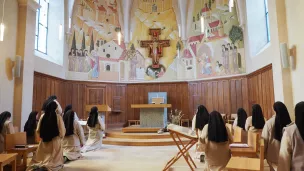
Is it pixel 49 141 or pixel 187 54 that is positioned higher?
pixel 187 54

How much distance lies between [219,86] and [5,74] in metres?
10.6

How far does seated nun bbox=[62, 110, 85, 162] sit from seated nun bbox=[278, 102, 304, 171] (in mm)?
5660

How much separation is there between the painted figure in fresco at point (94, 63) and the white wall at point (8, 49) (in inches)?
229

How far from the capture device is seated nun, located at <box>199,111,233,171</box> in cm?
428

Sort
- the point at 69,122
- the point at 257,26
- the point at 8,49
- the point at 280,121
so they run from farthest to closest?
the point at 257,26 → the point at 8,49 → the point at 69,122 → the point at 280,121

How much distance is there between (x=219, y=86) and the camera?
505 inches

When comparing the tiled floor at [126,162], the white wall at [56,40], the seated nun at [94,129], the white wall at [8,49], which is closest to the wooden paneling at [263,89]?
the tiled floor at [126,162]

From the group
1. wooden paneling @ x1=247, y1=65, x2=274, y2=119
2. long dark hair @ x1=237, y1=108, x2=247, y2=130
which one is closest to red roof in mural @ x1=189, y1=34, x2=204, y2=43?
wooden paneling @ x1=247, y1=65, x2=274, y2=119

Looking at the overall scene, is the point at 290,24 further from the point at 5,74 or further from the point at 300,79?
the point at 5,74

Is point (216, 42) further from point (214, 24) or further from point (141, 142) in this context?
point (141, 142)

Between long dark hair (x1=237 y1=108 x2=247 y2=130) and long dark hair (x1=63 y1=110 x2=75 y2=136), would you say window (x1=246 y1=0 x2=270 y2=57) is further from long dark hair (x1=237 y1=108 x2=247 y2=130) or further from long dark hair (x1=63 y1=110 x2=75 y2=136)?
long dark hair (x1=63 y1=110 x2=75 y2=136)

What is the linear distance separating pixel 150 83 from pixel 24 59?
827 centimetres

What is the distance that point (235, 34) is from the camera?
1200 cm

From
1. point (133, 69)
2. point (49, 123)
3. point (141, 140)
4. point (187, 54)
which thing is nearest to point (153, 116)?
point (141, 140)
